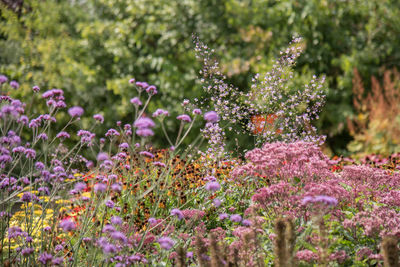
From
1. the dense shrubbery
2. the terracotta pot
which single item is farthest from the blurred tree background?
the dense shrubbery

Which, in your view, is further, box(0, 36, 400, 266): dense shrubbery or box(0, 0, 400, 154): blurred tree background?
box(0, 0, 400, 154): blurred tree background

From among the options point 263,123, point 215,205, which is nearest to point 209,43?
point 263,123

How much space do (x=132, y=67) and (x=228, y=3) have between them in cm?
194

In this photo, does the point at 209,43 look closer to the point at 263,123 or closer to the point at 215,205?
the point at 263,123

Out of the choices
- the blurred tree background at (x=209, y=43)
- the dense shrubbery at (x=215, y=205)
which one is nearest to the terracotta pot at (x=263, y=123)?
the dense shrubbery at (x=215, y=205)

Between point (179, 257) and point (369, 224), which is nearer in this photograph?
point (179, 257)

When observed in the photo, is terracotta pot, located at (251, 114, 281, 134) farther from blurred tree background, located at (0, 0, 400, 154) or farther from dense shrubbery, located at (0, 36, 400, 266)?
blurred tree background, located at (0, 0, 400, 154)

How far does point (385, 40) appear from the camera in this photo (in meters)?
8.17

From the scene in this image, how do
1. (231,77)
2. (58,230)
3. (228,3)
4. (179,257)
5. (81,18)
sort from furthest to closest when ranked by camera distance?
(81,18) < (228,3) < (231,77) < (58,230) < (179,257)

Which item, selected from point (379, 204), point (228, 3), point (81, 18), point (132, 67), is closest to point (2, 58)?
point (81, 18)

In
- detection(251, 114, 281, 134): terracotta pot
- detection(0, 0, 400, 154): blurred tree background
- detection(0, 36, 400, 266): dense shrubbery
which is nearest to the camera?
detection(0, 36, 400, 266): dense shrubbery

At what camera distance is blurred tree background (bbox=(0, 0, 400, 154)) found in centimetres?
746

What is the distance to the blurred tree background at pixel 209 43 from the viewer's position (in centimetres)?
746

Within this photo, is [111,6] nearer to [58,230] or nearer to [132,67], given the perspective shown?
[132,67]
